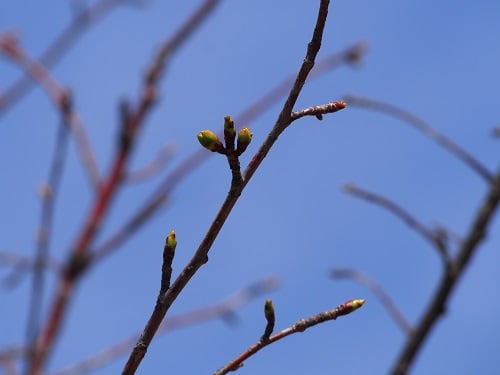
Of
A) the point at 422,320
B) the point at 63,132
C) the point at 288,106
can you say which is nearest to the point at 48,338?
the point at 63,132

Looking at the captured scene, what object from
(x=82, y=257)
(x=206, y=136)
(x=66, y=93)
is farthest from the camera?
(x=66, y=93)

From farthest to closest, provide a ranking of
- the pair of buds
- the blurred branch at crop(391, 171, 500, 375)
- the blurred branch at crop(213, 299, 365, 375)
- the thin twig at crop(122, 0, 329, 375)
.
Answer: the blurred branch at crop(391, 171, 500, 375)
the blurred branch at crop(213, 299, 365, 375)
the pair of buds
the thin twig at crop(122, 0, 329, 375)

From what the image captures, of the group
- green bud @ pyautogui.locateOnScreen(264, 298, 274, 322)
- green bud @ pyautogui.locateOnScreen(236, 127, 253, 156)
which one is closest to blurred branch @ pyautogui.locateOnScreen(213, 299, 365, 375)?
green bud @ pyautogui.locateOnScreen(264, 298, 274, 322)

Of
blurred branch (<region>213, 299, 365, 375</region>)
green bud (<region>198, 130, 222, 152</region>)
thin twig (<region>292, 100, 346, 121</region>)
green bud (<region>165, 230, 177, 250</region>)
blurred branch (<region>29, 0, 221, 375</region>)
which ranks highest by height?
blurred branch (<region>29, 0, 221, 375</region>)

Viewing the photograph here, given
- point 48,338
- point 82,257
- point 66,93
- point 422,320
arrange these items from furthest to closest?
point 66,93 < point 82,257 < point 48,338 < point 422,320

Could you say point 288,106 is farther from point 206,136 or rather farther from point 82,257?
point 82,257

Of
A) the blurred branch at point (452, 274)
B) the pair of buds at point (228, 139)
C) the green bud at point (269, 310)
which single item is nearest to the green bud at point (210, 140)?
the pair of buds at point (228, 139)

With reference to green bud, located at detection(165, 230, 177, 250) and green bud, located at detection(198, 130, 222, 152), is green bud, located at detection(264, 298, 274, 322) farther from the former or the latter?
green bud, located at detection(198, 130, 222, 152)
